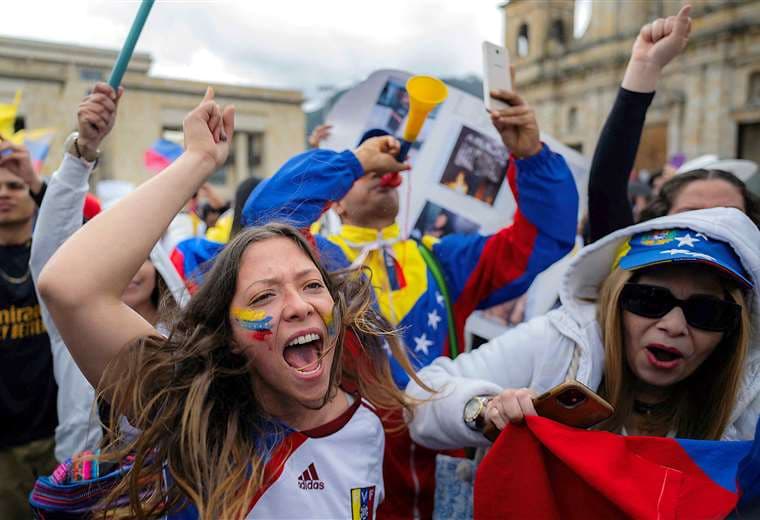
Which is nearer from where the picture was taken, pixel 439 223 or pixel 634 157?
pixel 634 157

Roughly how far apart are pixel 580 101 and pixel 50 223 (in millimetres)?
26529

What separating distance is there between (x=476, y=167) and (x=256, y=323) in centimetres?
168

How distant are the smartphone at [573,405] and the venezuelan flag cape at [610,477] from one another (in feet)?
0.08

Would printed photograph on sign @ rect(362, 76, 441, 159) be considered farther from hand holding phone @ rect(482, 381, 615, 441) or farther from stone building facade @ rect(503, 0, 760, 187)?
stone building facade @ rect(503, 0, 760, 187)

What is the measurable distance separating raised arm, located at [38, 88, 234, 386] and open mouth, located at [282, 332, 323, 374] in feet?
1.08

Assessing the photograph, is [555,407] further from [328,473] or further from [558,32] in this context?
[558,32]

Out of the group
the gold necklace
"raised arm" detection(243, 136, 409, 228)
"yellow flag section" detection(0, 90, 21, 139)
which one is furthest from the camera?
"yellow flag section" detection(0, 90, 21, 139)

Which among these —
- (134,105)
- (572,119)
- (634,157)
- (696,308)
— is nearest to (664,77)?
(572,119)

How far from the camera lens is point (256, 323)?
1368mm

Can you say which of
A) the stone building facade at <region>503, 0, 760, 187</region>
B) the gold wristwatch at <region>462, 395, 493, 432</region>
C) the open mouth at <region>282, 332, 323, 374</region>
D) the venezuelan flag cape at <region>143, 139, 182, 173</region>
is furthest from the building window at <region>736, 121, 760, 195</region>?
the open mouth at <region>282, 332, 323, 374</region>

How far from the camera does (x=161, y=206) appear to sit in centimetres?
133

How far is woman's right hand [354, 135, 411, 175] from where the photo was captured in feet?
7.04

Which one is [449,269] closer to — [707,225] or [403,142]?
[403,142]

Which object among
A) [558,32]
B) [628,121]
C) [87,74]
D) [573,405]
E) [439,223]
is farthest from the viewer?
[558,32]
